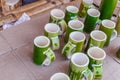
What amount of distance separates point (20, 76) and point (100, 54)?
37 cm

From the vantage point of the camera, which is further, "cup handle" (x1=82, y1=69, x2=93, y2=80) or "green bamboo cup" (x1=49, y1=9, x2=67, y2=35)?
"green bamboo cup" (x1=49, y1=9, x2=67, y2=35)

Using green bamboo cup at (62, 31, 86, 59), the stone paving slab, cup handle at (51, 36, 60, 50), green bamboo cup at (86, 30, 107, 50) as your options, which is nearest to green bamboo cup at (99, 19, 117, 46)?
green bamboo cup at (86, 30, 107, 50)

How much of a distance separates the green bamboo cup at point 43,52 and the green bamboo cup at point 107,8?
395 millimetres

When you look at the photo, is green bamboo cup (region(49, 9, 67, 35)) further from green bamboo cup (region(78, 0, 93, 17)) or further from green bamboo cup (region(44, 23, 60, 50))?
green bamboo cup (region(78, 0, 93, 17))

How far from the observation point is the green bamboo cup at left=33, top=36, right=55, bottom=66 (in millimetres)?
885

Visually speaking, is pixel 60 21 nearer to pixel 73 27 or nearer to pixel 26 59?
pixel 73 27

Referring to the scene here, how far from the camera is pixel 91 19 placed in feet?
3.55

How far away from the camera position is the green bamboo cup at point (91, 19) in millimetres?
1080

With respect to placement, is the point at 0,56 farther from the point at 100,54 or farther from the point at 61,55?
the point at 100,54

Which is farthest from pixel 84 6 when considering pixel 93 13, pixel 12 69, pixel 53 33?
pixel 12 69

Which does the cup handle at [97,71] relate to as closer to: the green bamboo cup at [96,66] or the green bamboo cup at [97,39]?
the green bamboo cup at [96,66]

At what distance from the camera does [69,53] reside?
95cm

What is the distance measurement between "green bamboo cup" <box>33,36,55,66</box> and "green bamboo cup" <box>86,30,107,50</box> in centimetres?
19

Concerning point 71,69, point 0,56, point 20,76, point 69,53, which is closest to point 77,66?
point 71,69
